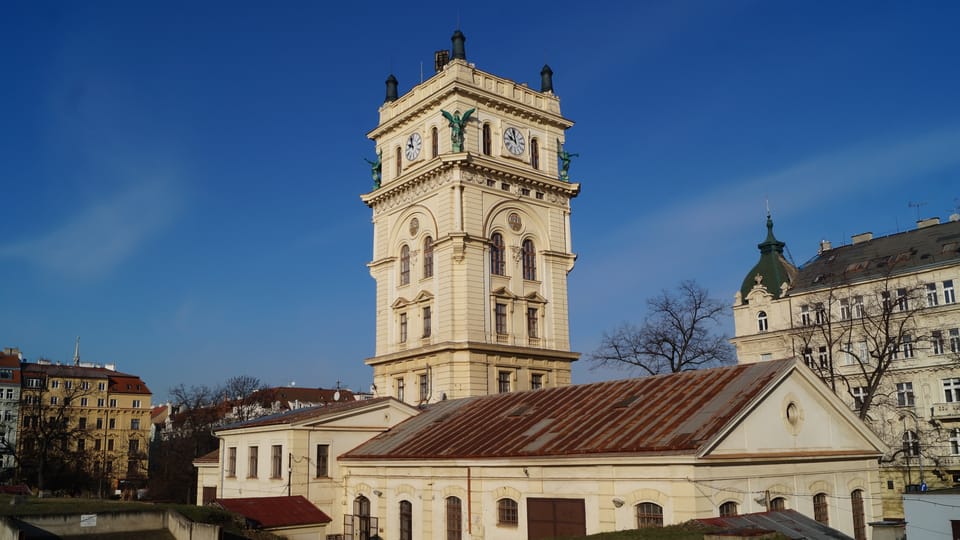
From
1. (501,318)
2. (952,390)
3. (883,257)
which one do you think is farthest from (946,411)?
(501,318)

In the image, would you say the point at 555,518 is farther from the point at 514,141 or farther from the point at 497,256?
the point at 514,141

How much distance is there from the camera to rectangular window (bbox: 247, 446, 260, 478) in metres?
43.2

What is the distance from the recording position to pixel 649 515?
83.8 ft

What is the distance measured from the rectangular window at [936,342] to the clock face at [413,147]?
37.9 m

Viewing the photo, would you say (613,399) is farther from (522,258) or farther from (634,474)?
(522,258)

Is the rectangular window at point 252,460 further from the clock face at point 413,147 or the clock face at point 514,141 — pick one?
the clock face at point 514,141

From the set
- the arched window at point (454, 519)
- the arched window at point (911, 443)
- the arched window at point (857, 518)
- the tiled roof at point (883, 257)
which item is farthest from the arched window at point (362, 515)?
the tiled roof at point (883, 257)

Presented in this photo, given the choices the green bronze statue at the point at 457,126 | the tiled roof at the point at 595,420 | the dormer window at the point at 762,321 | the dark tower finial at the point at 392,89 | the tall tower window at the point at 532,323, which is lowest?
the tiled roof at the point at 595,420

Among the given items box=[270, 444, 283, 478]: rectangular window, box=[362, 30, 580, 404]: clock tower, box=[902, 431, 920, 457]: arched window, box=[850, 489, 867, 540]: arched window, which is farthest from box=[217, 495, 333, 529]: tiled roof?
box=[902, 431, 920, 457]: arched window

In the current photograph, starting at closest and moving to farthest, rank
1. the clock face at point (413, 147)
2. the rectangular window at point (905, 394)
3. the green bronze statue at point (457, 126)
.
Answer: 1. the green bronze statue at point (457, 126)
2. the clock face at point (413, 147)
3. the rectangular window at point (905, 394)

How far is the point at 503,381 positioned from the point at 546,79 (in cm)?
2237

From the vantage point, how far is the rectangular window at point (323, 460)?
131ft

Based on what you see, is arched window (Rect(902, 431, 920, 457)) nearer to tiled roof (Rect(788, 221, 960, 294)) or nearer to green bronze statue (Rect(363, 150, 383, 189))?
tiled roof (Rect(788, 221, 960, 294))

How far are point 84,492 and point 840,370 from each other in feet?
235
